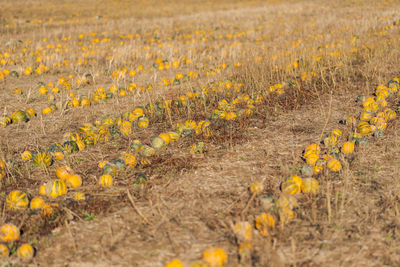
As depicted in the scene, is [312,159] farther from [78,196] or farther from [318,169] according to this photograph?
[78,196]

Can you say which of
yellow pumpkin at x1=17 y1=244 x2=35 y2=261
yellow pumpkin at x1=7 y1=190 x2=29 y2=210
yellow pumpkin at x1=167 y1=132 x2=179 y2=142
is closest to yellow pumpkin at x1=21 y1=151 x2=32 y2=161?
yellow pumpkin at x1=7 y1=190 x2=29 y2=210

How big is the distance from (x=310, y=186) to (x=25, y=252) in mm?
3147

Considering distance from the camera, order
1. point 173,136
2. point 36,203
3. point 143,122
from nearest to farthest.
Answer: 1. point 36,203
2. point 173,136
3. point 143,122

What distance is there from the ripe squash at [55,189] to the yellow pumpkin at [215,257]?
219cm

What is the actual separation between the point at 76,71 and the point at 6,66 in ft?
8.92

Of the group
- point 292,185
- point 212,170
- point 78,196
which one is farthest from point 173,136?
point 292,185

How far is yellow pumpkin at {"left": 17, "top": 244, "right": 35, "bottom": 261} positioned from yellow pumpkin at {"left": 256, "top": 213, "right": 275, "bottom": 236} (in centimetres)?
223

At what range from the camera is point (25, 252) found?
3.44m

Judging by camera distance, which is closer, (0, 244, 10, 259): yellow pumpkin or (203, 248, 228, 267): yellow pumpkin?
(203, 248, 228, 267): yellow pumpkin

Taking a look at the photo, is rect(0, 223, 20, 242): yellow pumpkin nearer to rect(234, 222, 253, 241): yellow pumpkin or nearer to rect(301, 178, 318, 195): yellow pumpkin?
rect(234, 222, 253, 241): yellow pumpkin

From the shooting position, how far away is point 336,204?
389 cm

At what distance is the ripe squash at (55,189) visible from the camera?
178 inches

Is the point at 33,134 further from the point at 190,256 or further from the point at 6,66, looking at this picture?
the point at 6,66

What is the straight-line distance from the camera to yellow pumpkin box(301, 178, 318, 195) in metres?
4.34
